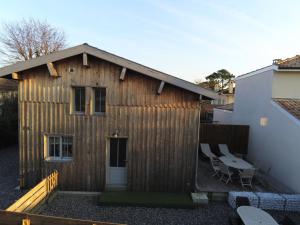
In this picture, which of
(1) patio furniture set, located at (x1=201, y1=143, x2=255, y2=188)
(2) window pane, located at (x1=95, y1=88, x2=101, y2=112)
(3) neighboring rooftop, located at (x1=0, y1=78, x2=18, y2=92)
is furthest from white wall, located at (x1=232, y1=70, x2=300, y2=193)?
(3) neighboring rooftop, located at (x1=0, y1=78, x2=18, y2=92)

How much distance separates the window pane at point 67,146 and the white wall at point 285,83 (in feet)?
30.9

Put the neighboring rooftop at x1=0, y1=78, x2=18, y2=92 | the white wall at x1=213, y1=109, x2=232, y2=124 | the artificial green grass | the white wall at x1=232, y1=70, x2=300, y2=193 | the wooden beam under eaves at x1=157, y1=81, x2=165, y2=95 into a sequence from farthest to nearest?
the white wall at x1=213, y1=109, x2=232, y2=124 < the neighboring rooftop at x1=0, y1=78, x2=18, y2=92 < the white wall at x1=232, y1=70, x2=300, y2=193 < the wooden beam under eaves at x1=157, y1=81, x2=165, y2=95 < the artificial green grass

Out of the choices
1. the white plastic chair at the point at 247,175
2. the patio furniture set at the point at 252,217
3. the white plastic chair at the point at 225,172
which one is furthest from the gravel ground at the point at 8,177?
the white plastic chair at the point at 247,175

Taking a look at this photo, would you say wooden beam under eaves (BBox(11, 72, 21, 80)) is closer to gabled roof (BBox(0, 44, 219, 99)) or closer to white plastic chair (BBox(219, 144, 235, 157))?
gabled roof (BBox(0, 44, 219, 99))

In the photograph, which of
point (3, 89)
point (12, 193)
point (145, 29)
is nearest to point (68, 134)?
point (12, 193)

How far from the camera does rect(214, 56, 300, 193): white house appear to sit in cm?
714

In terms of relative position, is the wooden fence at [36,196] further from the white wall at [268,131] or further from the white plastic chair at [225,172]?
the white wall at [268,131]

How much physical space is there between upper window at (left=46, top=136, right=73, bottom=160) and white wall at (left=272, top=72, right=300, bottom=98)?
9487mm

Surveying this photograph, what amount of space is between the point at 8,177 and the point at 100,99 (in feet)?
18.4

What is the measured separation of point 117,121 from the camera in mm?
6895

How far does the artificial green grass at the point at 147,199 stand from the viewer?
625 cm

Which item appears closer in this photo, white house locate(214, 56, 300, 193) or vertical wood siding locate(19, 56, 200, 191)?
vertical wood siding locate(19, 56, 200, 191)

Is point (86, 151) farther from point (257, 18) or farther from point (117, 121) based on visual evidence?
point (257, 18)

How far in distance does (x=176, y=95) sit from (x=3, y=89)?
1339 centimetres
